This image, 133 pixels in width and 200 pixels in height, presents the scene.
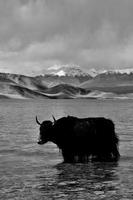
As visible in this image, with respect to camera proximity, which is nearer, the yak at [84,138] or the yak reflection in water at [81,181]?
the yak reflection in water at [81,181]

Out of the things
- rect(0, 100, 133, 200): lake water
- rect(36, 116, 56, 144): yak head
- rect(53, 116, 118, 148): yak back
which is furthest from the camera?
rect(36, 116, 56, 144): yak head

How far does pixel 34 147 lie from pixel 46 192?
878 centimetres

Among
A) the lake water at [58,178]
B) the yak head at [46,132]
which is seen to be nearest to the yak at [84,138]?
the yak head at [46,132]

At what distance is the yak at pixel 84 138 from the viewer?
12.7 meters

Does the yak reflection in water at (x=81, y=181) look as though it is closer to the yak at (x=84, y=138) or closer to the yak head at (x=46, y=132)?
the yak at (x=84, y=138)

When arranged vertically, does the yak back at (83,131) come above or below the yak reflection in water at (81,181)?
above

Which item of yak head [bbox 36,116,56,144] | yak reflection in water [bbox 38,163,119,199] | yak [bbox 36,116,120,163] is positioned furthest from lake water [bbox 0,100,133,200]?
yak head [bbox 36,116,56,144]

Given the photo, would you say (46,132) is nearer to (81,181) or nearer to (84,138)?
(84,138)

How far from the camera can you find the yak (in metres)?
12.7

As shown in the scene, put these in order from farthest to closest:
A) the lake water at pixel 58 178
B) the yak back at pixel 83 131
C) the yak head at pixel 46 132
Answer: the yak head at pixel 46 132 → the yak back at pixel 83 131 → the lake water at pixel 58 178

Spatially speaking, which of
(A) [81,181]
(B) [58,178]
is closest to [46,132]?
(B) [58,178]

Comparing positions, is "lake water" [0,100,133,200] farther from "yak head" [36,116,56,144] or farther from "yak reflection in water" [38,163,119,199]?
"yak head" [36,116,56,144]

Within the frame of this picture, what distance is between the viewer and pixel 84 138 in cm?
1268

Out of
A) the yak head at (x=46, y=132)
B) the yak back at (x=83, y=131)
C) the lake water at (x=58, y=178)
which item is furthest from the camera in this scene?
the yak head at (x=46, y=132)
